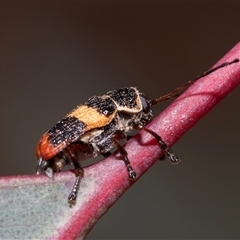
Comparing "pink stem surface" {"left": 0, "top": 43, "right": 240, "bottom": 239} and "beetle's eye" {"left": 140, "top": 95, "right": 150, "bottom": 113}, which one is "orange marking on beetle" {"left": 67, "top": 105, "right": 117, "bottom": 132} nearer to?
"beetle's eye" {"left": 140, "top": 95, "right": 150, "bottom": 113}

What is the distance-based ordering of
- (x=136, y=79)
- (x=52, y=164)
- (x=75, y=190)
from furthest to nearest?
(x=136, y=79), (x=52, y=164), (x=75, y=190)

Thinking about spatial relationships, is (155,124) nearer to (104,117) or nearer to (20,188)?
(20,188)

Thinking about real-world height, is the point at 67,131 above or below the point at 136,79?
above

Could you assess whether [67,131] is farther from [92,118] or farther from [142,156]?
[142,156]

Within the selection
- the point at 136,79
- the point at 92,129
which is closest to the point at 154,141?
the point at 92,129

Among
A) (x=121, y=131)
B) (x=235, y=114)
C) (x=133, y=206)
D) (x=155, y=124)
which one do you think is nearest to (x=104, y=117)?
(x=121, y=131)

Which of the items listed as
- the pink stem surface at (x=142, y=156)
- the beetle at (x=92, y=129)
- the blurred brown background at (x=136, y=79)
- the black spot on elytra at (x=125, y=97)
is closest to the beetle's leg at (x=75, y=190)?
the pink stem surface at (x=142, y=156)
